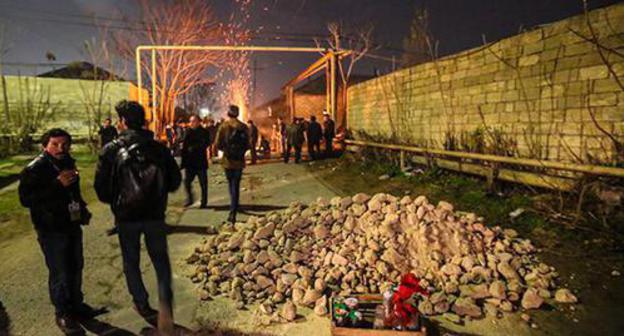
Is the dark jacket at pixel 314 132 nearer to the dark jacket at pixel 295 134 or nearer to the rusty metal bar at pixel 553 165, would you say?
the dark jacket at pixel 295 134

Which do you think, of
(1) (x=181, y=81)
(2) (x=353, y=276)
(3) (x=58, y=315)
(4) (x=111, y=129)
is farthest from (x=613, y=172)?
(1) (x=181, y=81)

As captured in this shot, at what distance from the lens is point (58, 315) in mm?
2963

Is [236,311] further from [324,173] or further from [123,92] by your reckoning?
[123,92]

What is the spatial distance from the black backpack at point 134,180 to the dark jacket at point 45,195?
2.05ft

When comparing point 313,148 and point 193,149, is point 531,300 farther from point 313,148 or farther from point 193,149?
point 313,148

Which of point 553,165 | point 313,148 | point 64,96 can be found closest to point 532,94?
point 553,165

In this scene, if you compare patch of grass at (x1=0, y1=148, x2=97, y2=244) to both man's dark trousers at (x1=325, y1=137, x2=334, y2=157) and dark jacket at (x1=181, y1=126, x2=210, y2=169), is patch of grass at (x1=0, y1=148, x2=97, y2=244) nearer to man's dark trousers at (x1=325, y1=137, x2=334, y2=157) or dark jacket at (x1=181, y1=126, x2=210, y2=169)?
dark jacket at (x1=181, y1=126, x2=210, y2=169)

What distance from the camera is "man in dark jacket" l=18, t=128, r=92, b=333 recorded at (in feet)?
9.04

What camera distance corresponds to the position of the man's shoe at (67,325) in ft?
9.55

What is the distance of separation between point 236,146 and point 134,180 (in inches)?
123

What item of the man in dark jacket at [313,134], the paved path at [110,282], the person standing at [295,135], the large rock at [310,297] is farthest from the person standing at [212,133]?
the large rock at [310,297]

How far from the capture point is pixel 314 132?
12.6 meters

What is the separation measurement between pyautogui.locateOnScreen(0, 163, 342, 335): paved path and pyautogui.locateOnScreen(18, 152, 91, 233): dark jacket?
0.96 m

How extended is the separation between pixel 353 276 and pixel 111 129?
368 inches
